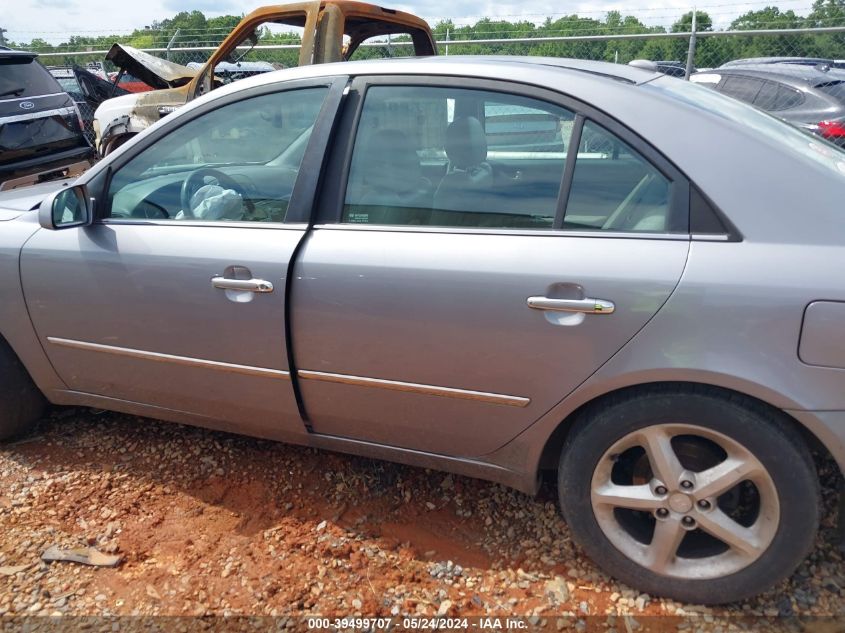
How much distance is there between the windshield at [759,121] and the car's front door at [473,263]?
33cm

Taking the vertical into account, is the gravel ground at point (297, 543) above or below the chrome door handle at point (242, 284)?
below

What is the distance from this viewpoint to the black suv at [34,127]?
6.37m

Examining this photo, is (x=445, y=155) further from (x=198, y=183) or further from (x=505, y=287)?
(x=198, y=183)

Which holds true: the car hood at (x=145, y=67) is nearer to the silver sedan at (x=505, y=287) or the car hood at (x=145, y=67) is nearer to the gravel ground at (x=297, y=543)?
the silver sedan at (x=505, y=287)

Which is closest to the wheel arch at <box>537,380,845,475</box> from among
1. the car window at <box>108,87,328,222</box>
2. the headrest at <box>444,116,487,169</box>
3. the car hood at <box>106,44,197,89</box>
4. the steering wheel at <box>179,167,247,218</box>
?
the headrest at <box>444,116,487,169</box>

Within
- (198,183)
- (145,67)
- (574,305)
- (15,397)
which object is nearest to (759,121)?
(574,305)

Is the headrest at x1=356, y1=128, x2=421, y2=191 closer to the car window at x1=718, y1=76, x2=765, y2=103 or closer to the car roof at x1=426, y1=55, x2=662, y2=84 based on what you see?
the car roof at x1=426, y1=55, x2=662, y2=84

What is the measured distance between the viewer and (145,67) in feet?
26.3

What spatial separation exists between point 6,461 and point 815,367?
3249mm

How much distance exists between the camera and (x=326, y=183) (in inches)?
92.8

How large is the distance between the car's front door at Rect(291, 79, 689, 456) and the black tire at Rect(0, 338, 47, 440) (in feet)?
4.95

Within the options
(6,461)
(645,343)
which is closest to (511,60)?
(645,343)

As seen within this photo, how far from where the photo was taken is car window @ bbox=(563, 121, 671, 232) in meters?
1.97

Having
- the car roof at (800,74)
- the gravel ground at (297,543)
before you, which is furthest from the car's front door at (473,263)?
the car roof at (800,74)
